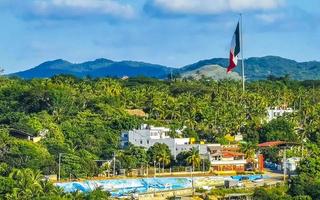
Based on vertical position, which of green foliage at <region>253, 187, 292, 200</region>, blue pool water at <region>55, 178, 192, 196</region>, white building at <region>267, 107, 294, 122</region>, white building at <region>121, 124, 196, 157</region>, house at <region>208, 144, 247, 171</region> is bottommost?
green foliage at <region>253, 187, 292, 200</region>

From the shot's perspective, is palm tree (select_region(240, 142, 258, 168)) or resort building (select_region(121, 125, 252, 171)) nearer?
resort building (select_region(121, 125, 252, 171))

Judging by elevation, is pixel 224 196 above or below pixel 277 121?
below

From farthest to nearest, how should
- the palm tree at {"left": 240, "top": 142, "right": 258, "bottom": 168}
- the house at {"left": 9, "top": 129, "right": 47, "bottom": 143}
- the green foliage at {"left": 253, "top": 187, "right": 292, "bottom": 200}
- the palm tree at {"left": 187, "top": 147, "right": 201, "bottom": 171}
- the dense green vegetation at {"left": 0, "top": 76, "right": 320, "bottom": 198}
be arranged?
the house at {"left": 9, "top": 129, "right": 47, "bottom": 143}, the palm tree at {"left": 240, "top": 142, "right": 258, "bottom": 168}, the palm tree at {"left": 187, "top": 147, "right": 201, "bottom": 171}, the dense green vegetation at {"left": 0, "top": 76, "right": 320, "bottom": 198}, the green foliage at {"left": 253, "top": 187, "right": 292, "bottom": 200}

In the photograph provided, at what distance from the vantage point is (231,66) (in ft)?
234

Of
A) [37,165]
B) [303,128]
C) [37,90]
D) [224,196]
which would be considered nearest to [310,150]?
[303,128]

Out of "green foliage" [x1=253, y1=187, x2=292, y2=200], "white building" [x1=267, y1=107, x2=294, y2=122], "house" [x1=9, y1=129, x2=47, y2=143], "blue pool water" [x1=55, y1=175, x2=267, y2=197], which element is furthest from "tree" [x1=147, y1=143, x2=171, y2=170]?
"white building" [x1=267, y1=107, x2=294, y2=122]

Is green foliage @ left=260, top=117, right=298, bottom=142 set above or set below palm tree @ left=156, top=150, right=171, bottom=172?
above

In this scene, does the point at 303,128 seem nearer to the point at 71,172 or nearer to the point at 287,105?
the point at 287,105

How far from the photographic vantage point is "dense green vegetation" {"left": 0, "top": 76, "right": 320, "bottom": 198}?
65375mm

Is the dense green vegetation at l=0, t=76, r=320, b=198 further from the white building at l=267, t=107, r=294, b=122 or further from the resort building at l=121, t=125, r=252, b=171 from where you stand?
the resort building at l=121, t=125, r=252, b=171

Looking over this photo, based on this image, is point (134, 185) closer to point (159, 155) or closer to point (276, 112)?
point (159, 155)

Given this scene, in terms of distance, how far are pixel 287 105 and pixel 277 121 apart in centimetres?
1282

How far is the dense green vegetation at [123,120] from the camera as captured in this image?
2574 inches

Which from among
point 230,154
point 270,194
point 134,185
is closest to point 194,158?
point 230,154
